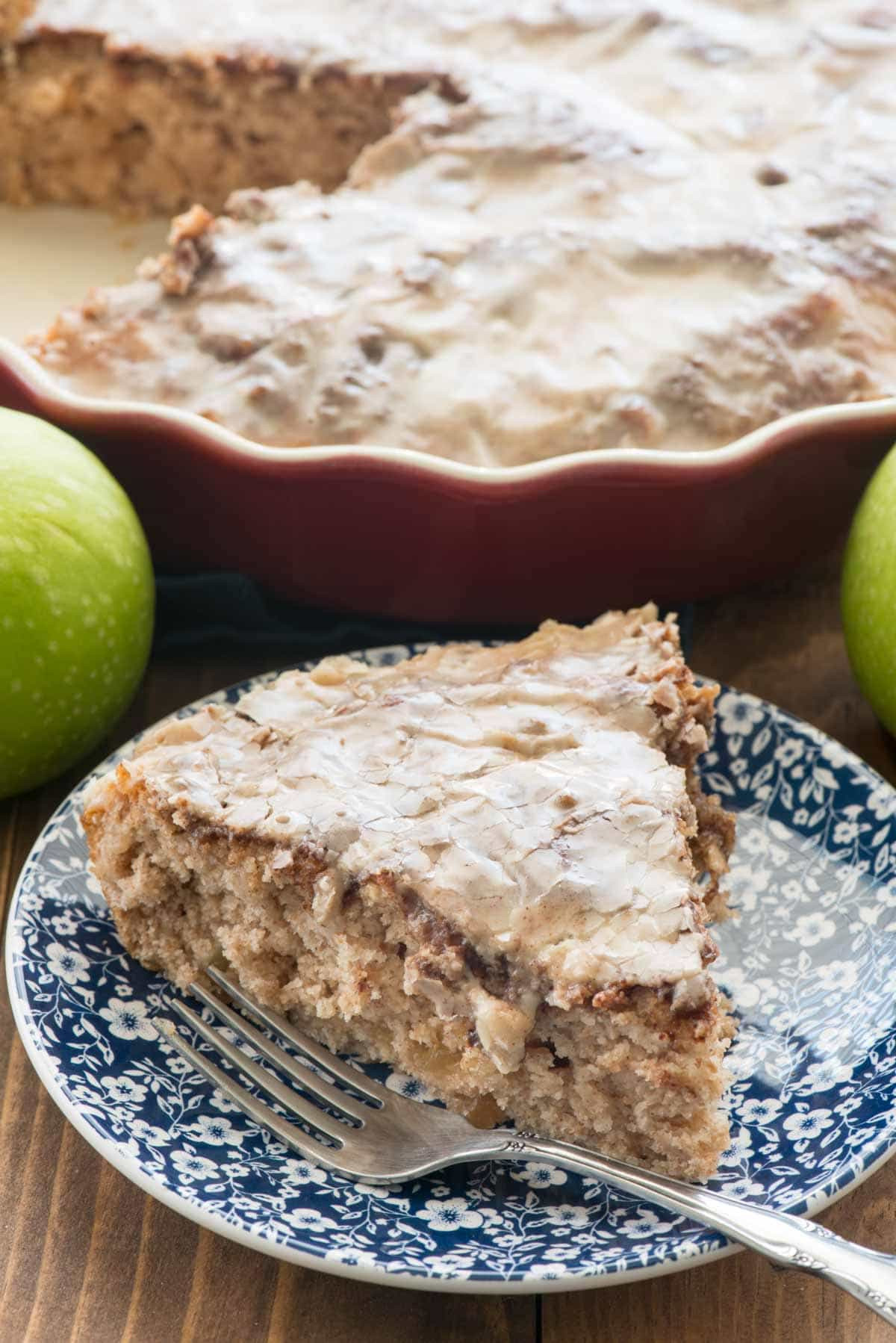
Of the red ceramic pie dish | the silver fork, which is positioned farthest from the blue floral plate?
the red ceramic pie dish

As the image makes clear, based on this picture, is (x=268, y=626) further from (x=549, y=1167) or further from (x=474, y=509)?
(x=549, y=1167)

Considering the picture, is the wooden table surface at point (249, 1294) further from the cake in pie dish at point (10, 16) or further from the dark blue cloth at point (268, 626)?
the cake in pie dish at point (10, 16)

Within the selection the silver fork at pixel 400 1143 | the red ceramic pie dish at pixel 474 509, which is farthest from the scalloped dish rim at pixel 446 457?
the silver fork at pixel 400 1143

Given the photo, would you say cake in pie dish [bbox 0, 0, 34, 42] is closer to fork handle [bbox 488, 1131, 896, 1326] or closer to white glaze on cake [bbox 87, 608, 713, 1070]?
white glaze on cake [bbox 87, 608, 713, 1070]

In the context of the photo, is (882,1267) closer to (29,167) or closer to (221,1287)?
(221,1287)

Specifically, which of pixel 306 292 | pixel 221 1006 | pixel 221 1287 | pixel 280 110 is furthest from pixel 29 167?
pixel 221 1287
